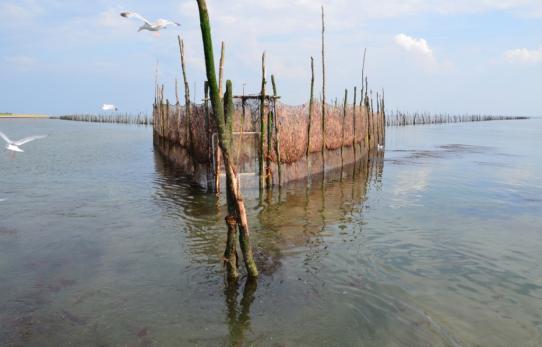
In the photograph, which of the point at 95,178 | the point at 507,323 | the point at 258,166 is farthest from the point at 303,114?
the point at 507,323

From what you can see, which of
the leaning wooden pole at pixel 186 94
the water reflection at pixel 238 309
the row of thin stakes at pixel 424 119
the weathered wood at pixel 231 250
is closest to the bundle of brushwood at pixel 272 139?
the leaning wooden pole at pixel 186 94

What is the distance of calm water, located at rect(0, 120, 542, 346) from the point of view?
4.55m

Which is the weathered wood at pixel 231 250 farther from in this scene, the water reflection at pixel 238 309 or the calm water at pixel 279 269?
the calm water at pixel 279 269

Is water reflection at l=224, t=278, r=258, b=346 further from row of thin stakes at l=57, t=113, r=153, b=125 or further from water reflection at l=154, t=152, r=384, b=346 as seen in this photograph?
row of thin stakes at l=57, t=113, r=153, b=125

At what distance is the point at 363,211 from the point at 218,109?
6015mm

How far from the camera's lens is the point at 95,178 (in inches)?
569

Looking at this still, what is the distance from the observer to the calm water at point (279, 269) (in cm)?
455

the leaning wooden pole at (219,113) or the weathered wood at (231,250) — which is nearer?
the leaning wooden pole at (219,113)

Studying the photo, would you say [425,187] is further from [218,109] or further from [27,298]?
[27,298]

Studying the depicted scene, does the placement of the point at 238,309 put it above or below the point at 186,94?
below

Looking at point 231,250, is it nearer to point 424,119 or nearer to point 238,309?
point 238,309

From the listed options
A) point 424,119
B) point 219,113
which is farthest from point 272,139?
point 424,119

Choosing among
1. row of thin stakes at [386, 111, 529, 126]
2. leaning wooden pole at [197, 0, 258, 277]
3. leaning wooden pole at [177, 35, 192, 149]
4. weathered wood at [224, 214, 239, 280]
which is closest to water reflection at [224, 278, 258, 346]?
weathered wood at [224, 214, 239, 280]

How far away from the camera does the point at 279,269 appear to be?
6180mm
